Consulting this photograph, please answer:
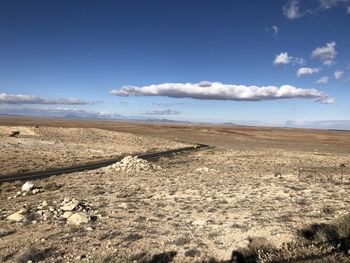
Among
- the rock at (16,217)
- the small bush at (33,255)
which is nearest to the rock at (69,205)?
the rock at (16,217)

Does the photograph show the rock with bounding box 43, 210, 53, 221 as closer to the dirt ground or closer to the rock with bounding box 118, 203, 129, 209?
the dirt ground

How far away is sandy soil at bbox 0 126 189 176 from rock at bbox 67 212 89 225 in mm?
19268

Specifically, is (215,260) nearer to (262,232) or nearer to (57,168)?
(262,232)

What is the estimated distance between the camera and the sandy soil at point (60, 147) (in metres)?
39.9

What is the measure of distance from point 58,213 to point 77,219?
1715 mm

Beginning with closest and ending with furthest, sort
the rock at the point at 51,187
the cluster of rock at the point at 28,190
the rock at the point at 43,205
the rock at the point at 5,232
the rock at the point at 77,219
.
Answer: the rock at the point at 5,232, the rock at the point at 77,219, the rock at the point at 43,205, the cluster of rock at the point at 28,190, the rock at the point at 51,187

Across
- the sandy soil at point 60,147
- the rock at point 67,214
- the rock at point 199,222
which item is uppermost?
the rock at point 199,222

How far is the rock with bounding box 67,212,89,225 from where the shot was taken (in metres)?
14.7

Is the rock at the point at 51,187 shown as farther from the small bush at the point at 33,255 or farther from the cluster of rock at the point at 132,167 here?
the small bush at the point at 33,255

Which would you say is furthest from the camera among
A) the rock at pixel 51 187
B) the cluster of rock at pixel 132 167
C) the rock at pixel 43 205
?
the cluster of rock at pixel 132 167

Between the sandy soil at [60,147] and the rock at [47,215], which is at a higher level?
the rock at [47,215]

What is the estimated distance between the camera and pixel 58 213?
16250 millimetres

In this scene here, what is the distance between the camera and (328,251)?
30.7ft

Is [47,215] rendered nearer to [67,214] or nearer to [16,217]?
[67,214]
